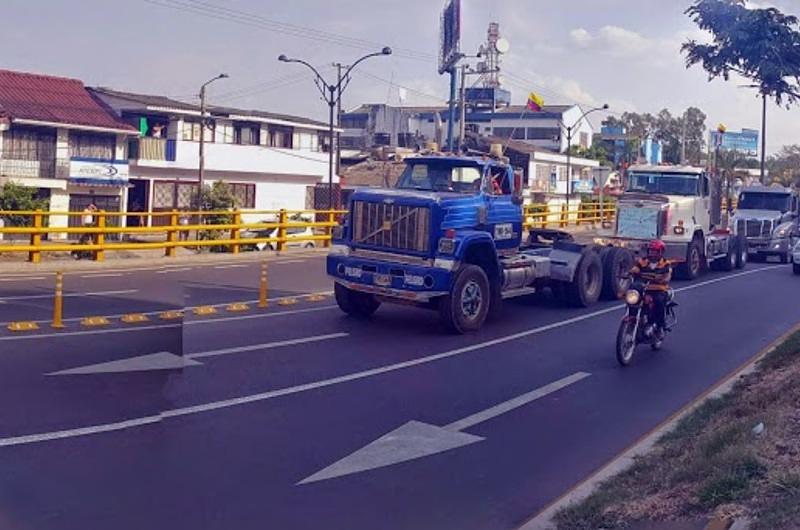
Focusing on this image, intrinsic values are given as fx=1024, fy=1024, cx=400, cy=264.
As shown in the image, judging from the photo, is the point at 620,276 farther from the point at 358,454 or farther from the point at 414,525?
the point at 414,525

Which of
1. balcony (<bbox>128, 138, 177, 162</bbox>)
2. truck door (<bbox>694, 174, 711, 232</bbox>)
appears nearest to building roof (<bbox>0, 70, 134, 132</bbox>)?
balcony (<bbox>128, 138, 177, 162</bbox>)

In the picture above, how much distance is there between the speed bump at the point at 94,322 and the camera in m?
14.3

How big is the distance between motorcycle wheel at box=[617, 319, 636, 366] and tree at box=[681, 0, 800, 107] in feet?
12.3

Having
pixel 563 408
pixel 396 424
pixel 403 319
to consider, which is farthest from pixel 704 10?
pixel 403 319

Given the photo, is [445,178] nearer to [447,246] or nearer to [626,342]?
[447,246]

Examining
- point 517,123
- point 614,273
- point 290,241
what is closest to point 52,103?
point 290,241

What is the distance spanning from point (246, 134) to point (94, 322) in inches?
1747

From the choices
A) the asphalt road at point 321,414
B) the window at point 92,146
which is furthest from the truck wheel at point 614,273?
the window at point 92,146

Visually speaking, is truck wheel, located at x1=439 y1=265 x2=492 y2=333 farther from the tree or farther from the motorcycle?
the tree

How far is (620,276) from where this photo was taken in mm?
20547

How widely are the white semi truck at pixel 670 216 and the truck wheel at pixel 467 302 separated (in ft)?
28.6

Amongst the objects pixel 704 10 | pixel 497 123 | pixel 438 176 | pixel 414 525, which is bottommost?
pixel 414 525

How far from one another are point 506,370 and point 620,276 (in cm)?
847

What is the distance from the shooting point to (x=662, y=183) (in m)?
25.6
